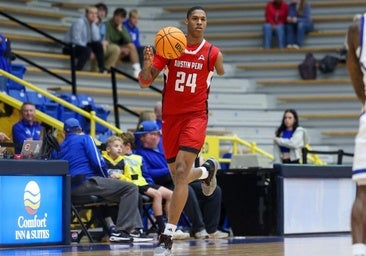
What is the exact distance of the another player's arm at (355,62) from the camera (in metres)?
6.17

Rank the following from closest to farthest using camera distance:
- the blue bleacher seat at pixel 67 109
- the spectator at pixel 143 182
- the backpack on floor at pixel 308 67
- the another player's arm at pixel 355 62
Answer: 1. the another player's arm at pixel 355 62
2. the spectator at pixel 143 182
3. the blue bleacher seat at pixel 67 109
4. the backpack on floor at pixel 308 67

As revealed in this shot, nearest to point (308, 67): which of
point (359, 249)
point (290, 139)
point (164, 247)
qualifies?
point (290, 139)

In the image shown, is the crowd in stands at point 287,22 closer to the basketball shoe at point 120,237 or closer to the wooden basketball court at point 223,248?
the wooden basketball court at point 223,248

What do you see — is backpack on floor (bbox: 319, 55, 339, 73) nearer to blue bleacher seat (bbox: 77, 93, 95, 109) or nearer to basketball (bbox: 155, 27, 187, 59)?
blue bleacher seat (bbox: 77, 93, 95, 109)

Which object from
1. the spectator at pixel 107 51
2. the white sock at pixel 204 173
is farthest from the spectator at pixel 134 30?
the white sock at pixel 204 173

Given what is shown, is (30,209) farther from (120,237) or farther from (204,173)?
(204,173)

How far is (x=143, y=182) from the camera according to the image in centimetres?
1280

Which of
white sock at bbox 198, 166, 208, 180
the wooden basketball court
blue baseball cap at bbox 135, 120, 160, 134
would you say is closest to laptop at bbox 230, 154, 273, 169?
blue baseball cap at bbox 135, 120, 160, 134

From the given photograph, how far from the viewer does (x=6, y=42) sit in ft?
50.7

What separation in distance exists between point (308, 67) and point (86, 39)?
15.5ft

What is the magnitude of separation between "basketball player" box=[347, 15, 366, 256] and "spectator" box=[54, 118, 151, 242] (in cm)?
590

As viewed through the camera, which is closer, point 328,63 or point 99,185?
point 99,185

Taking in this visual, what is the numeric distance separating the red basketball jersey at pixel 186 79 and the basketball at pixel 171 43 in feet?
0.51

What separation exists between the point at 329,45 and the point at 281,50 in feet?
3.24
